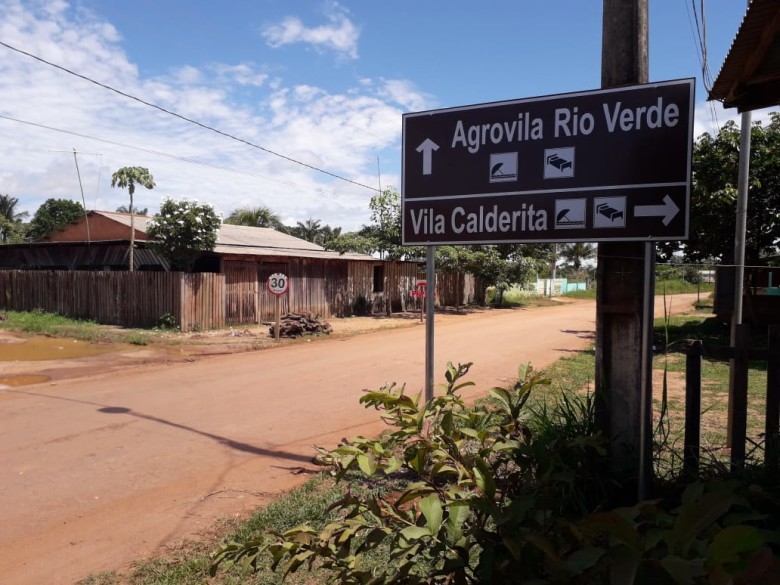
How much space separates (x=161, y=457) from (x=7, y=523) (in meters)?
1.56

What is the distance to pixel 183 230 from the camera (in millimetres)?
17625

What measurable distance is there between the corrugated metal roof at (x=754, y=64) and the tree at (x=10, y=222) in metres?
57.5

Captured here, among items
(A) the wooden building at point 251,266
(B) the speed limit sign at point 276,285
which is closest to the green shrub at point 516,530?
(B) the speed limit sign at point 276,285

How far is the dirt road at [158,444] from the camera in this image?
4043 millimetres

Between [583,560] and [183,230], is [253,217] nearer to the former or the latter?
[183,230]

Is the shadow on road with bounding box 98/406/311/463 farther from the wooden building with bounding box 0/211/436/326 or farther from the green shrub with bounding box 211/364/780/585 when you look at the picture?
the wooden building with bounding box 0/211/436/326

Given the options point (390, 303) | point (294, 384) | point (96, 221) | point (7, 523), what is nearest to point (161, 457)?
point (7, 523)

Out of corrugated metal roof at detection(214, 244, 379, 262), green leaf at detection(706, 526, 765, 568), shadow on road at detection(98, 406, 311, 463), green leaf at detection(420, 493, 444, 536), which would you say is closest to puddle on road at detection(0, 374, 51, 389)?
shadow on road at detection(98, 406, 311, 463)

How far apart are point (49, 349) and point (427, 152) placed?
42.6ft

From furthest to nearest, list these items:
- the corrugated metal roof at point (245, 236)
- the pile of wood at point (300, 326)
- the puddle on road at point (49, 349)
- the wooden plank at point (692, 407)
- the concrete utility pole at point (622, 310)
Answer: the corrugated metal roof at point (245, 236)
the pile of wood at point (300, 326)
the puddle on road at point (49, 349)
the wooden plank at point (692, 407)
the concrete utility pole at point (622, 310)

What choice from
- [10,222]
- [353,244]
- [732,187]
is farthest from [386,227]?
[10,222]

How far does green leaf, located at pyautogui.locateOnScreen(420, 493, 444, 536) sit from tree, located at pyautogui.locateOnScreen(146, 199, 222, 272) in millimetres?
16782

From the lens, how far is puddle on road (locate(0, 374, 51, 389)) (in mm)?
9625

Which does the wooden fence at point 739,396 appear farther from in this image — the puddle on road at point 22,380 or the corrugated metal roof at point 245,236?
the corrugated metal roof at point 245,236
